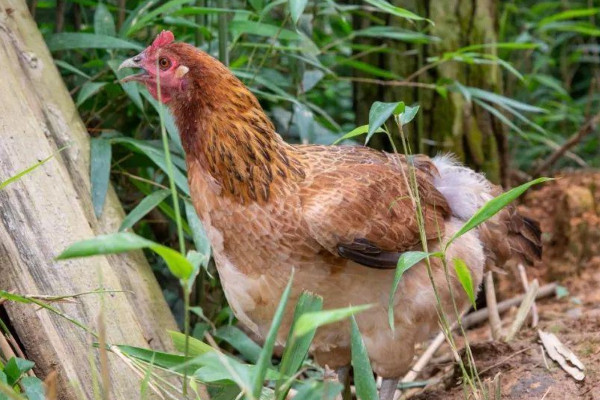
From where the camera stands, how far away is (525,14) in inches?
254

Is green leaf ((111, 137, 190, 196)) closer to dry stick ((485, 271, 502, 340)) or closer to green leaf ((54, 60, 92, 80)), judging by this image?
green leaf ((54, 60, 92, 80))

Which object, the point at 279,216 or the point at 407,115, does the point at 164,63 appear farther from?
the point at 407,115

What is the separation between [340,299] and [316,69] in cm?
169

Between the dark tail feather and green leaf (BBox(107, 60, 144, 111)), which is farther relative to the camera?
the dark tail feather

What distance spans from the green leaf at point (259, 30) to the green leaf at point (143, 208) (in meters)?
0.73

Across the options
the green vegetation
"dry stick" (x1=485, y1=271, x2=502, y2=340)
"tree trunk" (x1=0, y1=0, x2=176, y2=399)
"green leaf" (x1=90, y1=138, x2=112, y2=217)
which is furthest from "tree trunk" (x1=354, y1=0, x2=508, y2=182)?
"tree trunk" (x1=0, y1=0, x2=176, y2=399)

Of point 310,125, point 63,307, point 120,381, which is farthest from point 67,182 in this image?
point 310,125

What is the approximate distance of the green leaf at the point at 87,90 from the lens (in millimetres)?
3271

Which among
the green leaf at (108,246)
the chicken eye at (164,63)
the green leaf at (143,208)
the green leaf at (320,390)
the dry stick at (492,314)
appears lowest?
the dry stick at (492,314)

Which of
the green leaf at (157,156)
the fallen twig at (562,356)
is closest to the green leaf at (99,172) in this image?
the green leaf at (157,156)

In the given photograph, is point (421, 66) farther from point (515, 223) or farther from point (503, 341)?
point (503, 341)

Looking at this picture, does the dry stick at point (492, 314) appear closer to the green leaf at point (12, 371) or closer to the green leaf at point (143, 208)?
the green leaf at point (143, 208)

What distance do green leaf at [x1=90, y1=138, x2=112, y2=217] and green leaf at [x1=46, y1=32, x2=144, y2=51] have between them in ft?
1.34

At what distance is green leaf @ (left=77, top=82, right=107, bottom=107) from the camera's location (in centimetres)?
327
